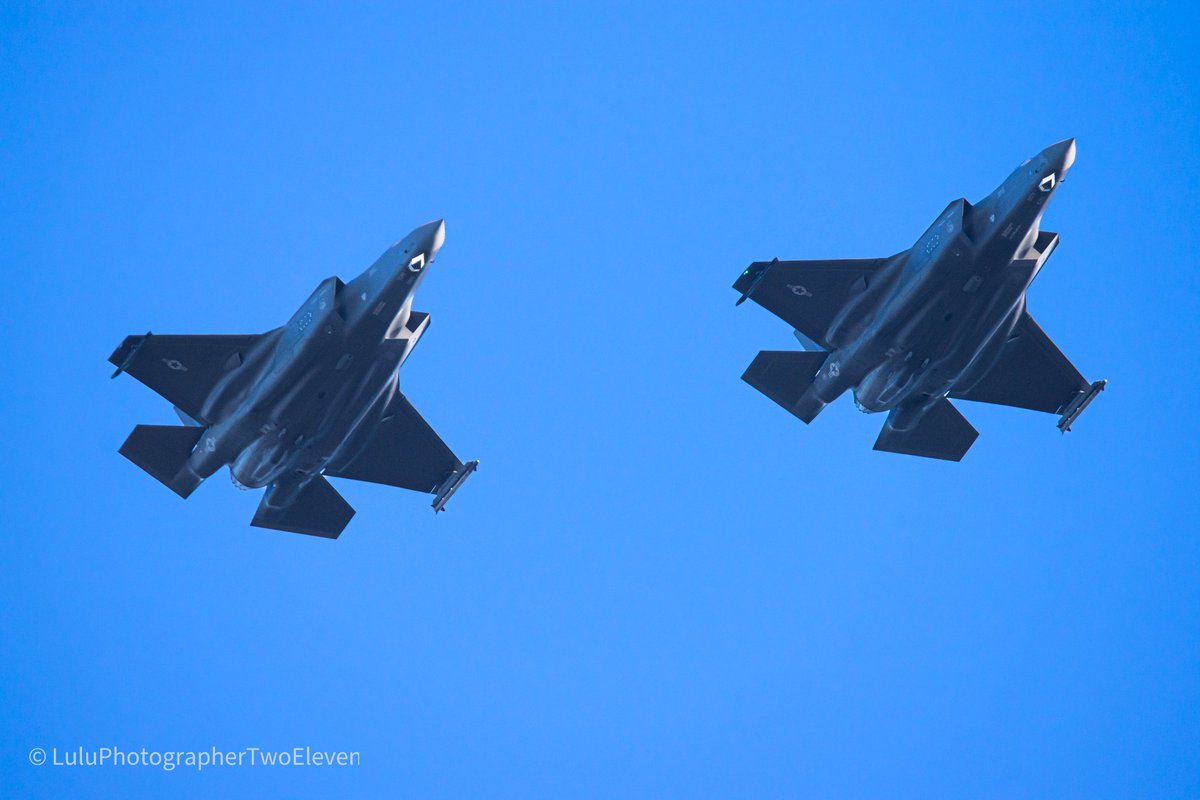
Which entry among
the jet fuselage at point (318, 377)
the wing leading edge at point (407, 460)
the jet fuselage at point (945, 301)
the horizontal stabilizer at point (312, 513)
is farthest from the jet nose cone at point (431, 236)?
the jet fuselage at point (945, 301)

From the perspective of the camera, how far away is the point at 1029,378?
5441 cm

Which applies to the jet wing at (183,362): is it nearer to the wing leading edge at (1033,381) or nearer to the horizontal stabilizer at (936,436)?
the horizontal stabilizer at (936,436)

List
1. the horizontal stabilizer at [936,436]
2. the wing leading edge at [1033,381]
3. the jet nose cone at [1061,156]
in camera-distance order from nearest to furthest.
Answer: the jet nose cone at [1061,156], the wing leading edge at [1033,381], the horizontal stabilizer at [936,436]

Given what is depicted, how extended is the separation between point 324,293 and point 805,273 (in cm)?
1609

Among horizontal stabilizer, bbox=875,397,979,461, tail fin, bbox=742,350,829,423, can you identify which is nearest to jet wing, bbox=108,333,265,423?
tail fin, bbox=742,350,829,423

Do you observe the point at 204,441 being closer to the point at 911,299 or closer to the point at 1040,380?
the point at 911,299

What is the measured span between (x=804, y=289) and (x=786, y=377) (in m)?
3.23

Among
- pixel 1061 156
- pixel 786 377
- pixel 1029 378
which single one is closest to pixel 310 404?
pixel 786 377

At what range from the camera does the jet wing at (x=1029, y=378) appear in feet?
176

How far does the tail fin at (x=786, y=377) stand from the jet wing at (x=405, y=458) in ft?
36.3

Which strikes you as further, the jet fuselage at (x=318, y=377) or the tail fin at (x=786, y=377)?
the tail fin at (x=786, y=377)

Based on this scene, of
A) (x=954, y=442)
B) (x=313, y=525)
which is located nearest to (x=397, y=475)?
(x=313, y=525)

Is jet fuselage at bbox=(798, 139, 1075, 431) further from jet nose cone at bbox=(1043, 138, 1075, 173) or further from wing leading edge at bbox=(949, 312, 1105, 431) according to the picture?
wing leading edge at bbox=(949, 312, 1105, 431)

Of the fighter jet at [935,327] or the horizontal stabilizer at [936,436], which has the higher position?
the fighter jet at [935,327]
